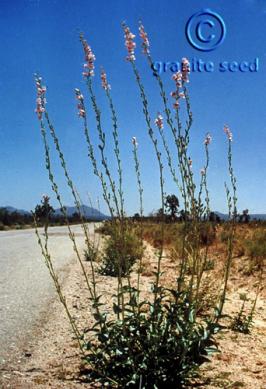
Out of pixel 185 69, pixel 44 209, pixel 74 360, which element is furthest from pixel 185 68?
pixel 74 360

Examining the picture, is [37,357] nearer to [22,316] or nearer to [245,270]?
[22,316]

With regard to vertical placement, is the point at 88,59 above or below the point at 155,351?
above

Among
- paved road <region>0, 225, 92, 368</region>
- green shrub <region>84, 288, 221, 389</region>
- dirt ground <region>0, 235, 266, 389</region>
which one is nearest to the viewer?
green shrub <region>84, 288, 221, 389</region>

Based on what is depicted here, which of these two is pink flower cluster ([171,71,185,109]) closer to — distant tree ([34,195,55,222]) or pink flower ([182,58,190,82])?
pink flower ([182,58,190,82])

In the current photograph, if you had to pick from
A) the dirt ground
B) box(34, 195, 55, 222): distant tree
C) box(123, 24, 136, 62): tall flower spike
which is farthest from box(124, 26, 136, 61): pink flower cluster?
the dirt ground

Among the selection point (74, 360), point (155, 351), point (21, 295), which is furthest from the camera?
point (21, 295)

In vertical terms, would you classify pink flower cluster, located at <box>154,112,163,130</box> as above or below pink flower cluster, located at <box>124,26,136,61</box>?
below

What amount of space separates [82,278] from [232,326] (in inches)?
161

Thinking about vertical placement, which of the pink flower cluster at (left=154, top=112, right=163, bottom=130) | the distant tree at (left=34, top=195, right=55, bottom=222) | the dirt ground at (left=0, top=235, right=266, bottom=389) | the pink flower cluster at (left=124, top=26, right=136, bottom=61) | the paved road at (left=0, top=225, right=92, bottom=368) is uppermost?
the pink flower cluster at (left=124, top=26, right=136, bottom=61)

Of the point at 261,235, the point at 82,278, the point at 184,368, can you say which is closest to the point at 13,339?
the point at 184,368

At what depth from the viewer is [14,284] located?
779cm

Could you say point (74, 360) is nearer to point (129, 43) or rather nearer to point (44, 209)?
point (44, 209)

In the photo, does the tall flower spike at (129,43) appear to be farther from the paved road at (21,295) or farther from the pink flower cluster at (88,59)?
the paved road at (21,295)

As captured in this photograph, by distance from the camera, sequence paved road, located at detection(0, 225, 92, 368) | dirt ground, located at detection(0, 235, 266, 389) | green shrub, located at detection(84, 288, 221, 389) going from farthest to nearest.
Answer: paved road, located at detection(0, 225, 92, 368)
dirt ground, located at detection(0, 235, 266, 389)
green shrub, located at detection(84, 288, 221, 389)
